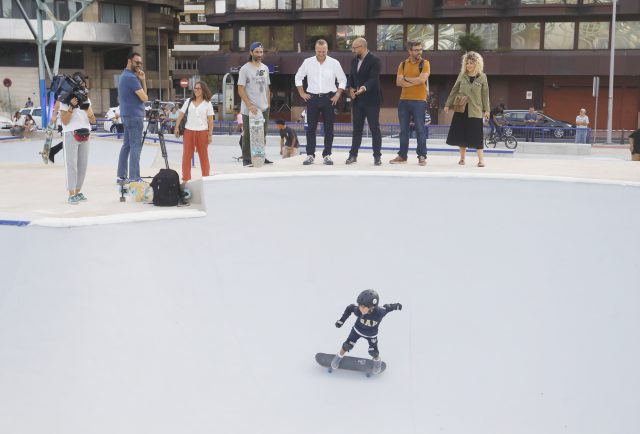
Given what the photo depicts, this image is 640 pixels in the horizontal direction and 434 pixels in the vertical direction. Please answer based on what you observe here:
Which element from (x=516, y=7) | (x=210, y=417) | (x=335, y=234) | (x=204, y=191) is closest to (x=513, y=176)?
(x=335, y=234)

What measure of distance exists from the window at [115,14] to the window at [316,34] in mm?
22001

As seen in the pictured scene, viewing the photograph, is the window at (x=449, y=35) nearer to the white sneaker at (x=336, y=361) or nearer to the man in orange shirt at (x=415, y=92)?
the man in orange shirt at (x=415, y=92)

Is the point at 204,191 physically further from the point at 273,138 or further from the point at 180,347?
the point at 273,138

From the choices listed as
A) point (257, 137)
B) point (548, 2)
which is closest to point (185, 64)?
point (548, 2)

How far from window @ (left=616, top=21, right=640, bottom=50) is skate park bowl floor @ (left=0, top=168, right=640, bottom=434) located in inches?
1549

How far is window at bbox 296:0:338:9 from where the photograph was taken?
48.3m

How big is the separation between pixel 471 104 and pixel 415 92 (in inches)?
31.8

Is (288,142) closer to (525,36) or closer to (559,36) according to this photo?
(525,36)

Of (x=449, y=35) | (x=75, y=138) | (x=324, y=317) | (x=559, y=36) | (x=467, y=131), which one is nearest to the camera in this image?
(x=324, y=317)

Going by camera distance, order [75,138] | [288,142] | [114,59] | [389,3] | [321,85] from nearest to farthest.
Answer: [75,138] < [321,85] < [288,142] < [389,3] < [114,59]

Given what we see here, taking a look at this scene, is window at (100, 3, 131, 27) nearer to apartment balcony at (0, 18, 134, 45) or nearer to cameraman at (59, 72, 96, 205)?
apartment balcony at (0, 18, 134, 45)

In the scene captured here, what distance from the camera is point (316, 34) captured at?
4956cm

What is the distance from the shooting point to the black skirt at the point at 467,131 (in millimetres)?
10477

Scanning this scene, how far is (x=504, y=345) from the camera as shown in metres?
6.74
